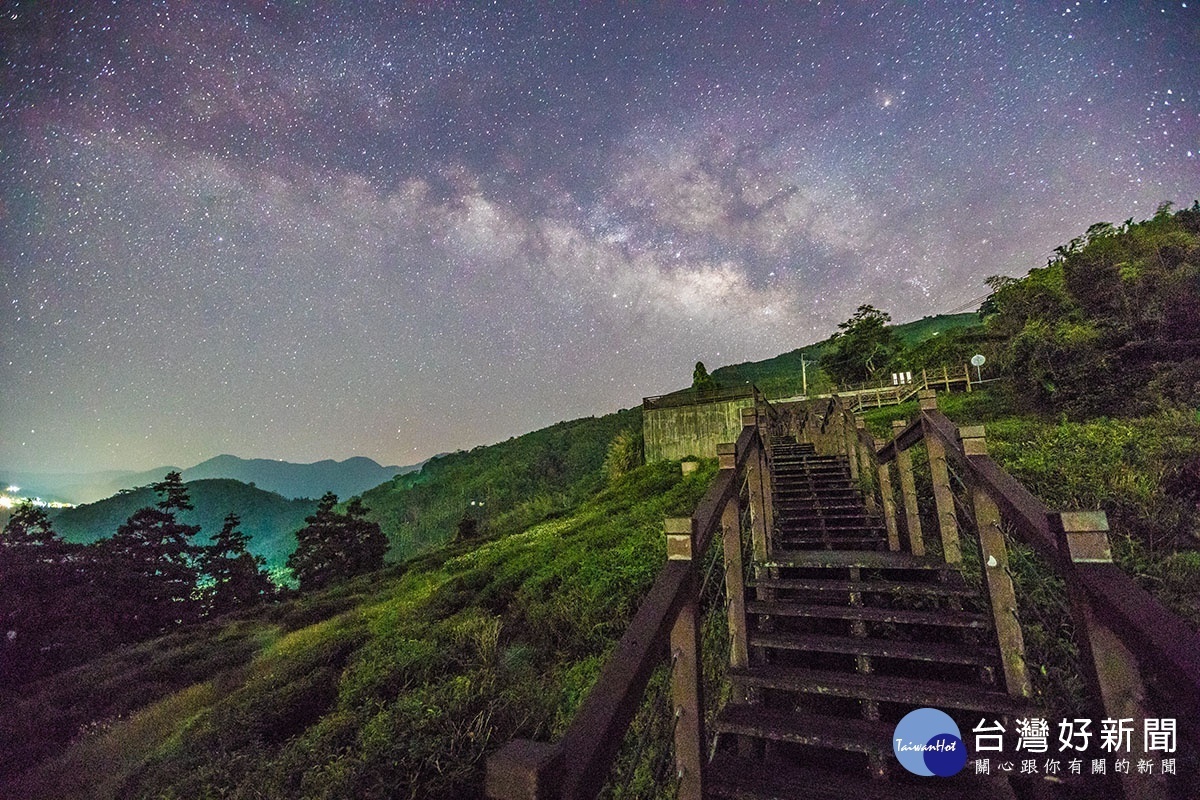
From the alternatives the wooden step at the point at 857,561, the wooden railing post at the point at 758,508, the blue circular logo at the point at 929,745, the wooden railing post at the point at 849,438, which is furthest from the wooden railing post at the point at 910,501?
the wooden railing post at the point at 849,438

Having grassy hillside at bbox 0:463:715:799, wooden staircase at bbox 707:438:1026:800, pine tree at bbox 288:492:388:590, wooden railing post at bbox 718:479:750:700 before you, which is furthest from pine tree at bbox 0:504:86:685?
wooden staircase at bbox 707:438:1026:800

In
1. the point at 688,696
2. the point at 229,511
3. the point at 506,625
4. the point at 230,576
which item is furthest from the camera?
the point at 229,511

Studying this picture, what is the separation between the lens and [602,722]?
138 centimetres

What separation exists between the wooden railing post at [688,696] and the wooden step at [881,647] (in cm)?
138

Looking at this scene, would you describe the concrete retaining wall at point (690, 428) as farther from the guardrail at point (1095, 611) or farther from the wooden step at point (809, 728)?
the wooden step at point (809, 728)

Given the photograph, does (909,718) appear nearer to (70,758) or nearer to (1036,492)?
(1036,492)

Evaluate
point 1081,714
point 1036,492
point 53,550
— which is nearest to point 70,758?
point 1081,714

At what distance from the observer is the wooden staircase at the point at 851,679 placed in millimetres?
2621

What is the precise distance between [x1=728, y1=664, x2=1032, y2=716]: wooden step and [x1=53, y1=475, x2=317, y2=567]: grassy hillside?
111877mm

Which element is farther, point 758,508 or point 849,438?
point 849,438

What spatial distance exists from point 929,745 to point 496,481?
149 feet

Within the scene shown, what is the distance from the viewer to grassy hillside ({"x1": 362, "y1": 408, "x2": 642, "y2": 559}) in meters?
43.7

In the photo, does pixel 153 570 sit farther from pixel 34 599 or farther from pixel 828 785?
pixel 828 785

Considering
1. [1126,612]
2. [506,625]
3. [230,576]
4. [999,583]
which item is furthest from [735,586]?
[230,576]
